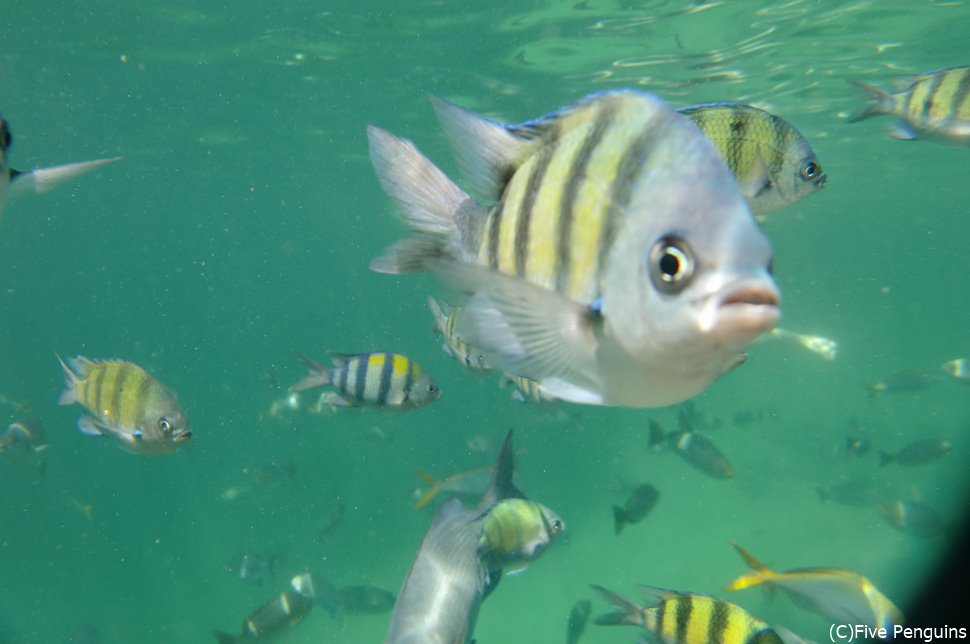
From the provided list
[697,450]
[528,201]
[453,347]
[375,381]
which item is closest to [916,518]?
[697,450]

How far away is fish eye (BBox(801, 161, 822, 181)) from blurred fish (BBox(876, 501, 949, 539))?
820cm

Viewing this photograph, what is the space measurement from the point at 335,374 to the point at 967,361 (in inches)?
538

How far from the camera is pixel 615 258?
4.80ft

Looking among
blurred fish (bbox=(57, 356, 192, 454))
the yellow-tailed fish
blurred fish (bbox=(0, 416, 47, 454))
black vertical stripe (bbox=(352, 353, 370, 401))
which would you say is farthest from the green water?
blurred fish (bbox=(57, 356, 192, 454))

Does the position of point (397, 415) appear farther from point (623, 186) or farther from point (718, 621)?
point (623, 186)

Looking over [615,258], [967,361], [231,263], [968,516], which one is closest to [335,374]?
[615,258]

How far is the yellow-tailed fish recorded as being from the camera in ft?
12.1

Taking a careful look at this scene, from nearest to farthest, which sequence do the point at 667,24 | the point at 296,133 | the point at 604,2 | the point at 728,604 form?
the point at 728,604 < the point at 604,2 < the point at 667,24 < the point at 296,133

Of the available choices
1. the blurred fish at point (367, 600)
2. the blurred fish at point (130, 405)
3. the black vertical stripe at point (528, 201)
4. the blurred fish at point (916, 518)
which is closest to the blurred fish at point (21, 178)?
the blurred fish at point (130, 405)

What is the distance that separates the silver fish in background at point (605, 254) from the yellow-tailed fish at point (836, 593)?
3.20m

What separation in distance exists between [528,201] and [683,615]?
260cm

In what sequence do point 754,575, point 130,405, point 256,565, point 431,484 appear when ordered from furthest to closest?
point 256,565
point 431,484
point 130,405
point 754,575

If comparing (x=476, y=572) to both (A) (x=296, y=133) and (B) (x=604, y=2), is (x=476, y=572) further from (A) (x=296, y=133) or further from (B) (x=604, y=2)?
(A) (x=296, y=133)

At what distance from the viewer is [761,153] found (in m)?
2.67
